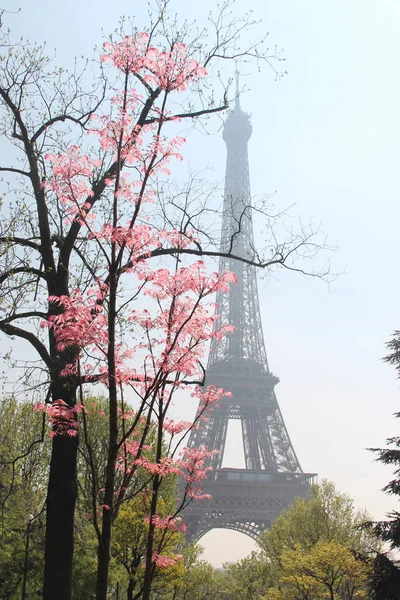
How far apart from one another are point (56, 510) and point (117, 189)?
4282mm

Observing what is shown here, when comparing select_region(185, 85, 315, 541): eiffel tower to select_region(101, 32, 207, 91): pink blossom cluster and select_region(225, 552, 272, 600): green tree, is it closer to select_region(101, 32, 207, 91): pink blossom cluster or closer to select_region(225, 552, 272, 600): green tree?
select_region(225, 552, 272, 600): green tree

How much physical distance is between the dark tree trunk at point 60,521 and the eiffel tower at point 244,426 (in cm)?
4315

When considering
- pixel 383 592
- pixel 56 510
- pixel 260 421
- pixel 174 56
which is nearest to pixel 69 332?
pixel 56 510

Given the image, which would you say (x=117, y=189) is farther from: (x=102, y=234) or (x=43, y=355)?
(x=43, y=355)

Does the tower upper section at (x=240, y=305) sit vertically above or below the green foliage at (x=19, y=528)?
above

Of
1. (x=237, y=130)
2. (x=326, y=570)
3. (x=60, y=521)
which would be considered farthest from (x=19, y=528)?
(x=237, y=130)

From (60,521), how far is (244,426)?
6444 cm

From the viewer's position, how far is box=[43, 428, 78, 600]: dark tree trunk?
803cm

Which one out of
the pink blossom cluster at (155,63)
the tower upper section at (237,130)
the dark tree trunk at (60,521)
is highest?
the tower upper section at (237,130)

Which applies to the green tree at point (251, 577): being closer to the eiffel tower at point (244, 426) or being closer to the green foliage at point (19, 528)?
the green foliage at point (19, 528)

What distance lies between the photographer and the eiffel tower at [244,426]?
59.2 meters

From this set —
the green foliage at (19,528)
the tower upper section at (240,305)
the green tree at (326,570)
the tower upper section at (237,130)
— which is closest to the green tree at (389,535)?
the green tree at (326,570)

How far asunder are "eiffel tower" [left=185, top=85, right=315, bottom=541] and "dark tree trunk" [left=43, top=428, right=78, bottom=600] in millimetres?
43151

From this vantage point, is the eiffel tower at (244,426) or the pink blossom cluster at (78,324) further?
the eiffel tower at (244,426)
